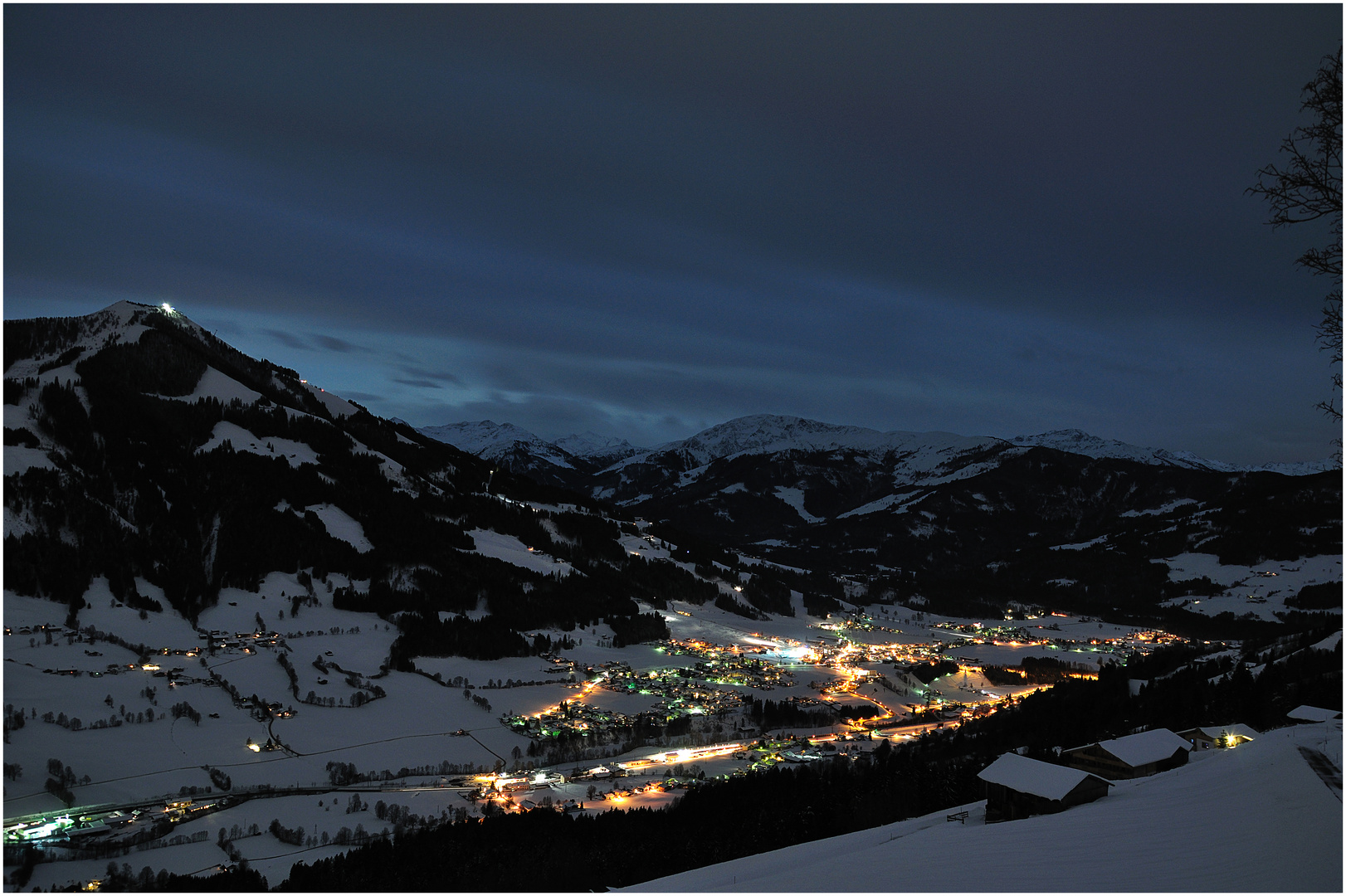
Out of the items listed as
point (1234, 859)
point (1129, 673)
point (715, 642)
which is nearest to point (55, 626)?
point (715, 642)

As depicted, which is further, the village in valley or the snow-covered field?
the snow-covered field

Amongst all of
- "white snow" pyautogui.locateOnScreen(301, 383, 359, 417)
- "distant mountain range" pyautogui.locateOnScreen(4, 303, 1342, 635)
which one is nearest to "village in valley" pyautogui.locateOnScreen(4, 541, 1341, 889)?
"distant mountain range" pyautogui.locateOnScreen(4, 303, 1342, 635)

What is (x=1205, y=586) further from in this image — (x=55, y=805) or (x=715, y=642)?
(x=55, y=805)

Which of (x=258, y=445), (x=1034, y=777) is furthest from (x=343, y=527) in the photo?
(x=1034, y=777)

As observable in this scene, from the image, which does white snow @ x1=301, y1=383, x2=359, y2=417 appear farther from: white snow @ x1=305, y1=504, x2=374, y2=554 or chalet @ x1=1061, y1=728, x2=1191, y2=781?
chalet @ x1=1061, y1=728, x2=1191, y2=781

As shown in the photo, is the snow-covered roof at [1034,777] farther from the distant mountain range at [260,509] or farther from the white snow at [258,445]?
Answer: the white snow at [258,445]

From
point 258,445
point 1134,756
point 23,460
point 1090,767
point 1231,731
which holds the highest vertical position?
point 258,445

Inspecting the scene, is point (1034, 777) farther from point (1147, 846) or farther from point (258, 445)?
point (258, 445)
